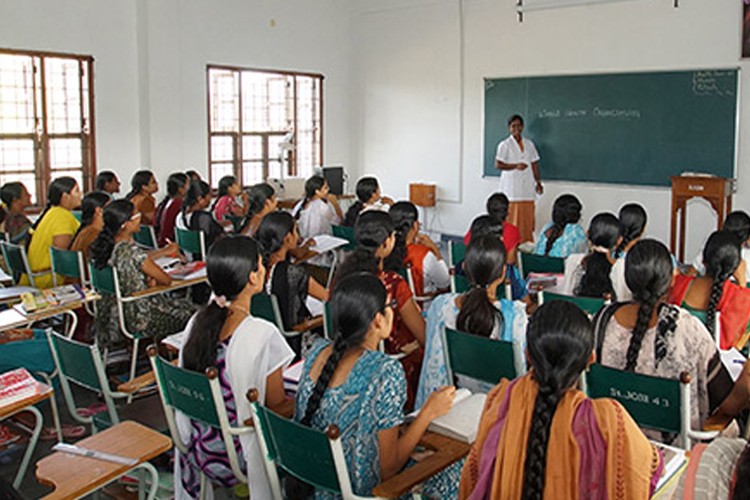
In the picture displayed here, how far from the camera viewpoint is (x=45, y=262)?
204 inches

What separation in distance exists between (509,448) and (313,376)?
2.23ft

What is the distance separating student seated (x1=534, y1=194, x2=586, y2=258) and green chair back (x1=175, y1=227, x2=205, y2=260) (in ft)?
8.33

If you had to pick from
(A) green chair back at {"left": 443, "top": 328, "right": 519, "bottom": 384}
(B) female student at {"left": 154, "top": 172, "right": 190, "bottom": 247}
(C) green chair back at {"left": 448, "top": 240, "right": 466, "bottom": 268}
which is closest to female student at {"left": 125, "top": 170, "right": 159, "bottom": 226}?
(B) female student at {"left": 154, "top": 172, "right": 190, "bottom": 247}

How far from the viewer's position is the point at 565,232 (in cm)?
507

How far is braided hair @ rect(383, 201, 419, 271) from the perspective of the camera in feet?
13.9

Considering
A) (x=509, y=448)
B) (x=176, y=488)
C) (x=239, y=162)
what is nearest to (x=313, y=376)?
(x=509, y=448)

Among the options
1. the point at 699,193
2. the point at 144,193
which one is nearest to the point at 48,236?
the point at 144,193

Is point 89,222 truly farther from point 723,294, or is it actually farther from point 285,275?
point 723,294

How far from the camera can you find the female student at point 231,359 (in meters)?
2.56

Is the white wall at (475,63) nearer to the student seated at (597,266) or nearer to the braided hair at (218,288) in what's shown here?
the student seated at (597,266)

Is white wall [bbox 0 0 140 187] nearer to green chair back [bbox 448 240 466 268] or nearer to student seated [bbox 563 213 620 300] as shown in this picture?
green chair back [bbox 448 240 466 268]

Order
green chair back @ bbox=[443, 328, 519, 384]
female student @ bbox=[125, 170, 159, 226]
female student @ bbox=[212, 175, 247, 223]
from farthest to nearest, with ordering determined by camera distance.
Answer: female student @ bbox=[212, 175, 247, 223] < female student @ bbox=[125, 170, 159, 226] < green chair back @ bbox=[443, 328, 519, 384]

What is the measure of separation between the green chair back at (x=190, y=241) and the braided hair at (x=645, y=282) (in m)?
3.75

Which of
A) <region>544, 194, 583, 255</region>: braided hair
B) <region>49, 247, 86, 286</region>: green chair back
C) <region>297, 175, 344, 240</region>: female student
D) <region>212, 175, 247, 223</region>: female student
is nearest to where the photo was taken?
<region>49, 247, 86, 286</region>: green chair back
